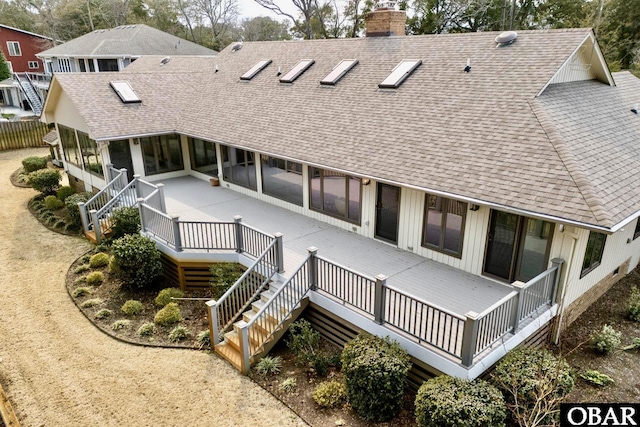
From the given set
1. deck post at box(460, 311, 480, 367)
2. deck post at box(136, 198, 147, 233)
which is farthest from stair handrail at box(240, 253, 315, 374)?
deck post at box(136, 198, 147, 233)

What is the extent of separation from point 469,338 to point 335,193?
6.58m

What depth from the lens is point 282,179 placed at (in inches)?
553

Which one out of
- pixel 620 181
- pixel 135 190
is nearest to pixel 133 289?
pixel 135 190

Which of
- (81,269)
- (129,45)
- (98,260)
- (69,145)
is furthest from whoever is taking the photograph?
(129,45)

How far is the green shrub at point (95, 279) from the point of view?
39.7 ft

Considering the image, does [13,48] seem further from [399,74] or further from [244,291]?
[244,291]

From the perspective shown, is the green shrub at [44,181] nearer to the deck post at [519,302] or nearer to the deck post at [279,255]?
the deck post at [279,255]

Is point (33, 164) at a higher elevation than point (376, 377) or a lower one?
lower

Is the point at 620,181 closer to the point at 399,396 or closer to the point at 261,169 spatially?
the point at 399,396

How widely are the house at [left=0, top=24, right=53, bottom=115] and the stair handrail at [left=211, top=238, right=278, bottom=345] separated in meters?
46.1

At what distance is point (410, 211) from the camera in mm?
10391

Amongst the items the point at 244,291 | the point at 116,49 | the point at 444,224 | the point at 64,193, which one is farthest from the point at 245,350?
the point at 116,49

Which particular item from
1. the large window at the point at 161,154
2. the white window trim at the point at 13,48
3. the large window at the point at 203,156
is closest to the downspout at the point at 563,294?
the large window at the point at 203,156

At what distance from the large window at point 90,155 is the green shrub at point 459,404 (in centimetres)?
1525
